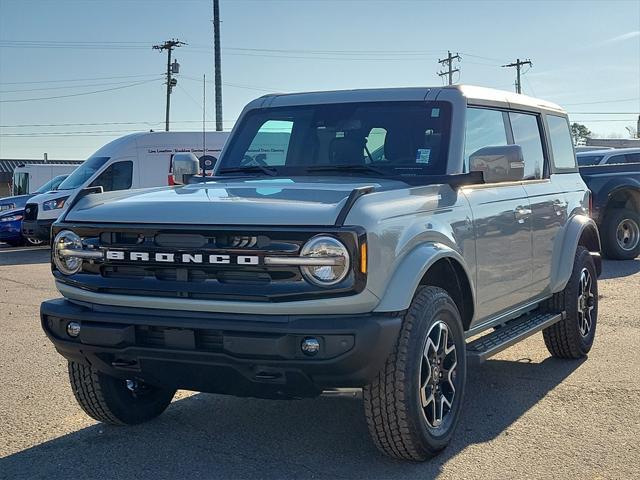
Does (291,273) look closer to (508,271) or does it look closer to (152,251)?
(152,251)

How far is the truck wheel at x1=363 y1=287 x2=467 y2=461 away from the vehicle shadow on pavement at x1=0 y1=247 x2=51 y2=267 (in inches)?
477

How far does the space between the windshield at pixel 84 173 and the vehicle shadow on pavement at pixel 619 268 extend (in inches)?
435

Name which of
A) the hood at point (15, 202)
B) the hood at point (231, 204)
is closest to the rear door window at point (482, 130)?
the hood at point (231, 204)

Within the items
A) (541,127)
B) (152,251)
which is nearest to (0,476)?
(152,251)

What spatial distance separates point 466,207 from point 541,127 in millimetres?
2084

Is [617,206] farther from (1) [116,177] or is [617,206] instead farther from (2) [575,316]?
(1) [116,177]

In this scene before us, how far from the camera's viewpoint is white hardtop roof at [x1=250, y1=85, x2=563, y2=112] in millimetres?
5227

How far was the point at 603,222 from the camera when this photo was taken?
521 inches

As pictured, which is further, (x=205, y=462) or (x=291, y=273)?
(x=205, y=462)

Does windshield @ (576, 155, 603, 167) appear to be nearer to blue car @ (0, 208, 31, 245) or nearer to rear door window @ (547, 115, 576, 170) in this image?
rear door window @ (547, 115, 576, 170)

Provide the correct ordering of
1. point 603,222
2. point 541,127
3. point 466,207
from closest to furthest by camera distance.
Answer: point 466,207
point 541,127
point 603,222

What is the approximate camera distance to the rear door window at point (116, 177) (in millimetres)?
17891

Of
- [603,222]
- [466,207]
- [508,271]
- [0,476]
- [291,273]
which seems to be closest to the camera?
[291,273]

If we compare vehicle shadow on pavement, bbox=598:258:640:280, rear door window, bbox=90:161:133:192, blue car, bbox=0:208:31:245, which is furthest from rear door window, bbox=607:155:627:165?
blue car, bbox=0:208:31:245
